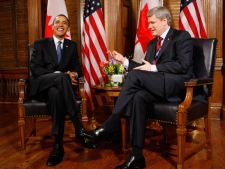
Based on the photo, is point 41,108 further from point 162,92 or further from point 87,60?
point 87,60

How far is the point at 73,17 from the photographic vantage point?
182 inches

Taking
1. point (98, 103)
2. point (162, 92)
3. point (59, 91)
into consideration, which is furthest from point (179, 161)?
point (98, 103)

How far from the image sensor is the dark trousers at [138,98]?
204 cm

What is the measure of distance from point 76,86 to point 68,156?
0.74m

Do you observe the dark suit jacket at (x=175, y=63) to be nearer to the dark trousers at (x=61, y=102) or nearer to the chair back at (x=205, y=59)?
the chair back at (x=205, y=59)

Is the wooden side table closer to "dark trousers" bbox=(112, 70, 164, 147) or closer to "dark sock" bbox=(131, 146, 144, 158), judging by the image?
"dark trousers" bbox=(112, 70, 164, 147)

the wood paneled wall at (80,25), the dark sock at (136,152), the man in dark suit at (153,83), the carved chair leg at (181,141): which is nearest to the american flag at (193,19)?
the wood paneled wall at (80,25)

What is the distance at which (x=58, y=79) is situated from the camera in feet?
7.84

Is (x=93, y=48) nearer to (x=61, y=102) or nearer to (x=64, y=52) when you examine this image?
(x=64, y=52)

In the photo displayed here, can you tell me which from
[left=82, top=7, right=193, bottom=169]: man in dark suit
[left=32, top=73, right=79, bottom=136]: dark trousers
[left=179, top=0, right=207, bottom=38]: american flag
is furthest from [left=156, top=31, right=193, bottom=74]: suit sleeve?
[left=179, top=0, right=207, bottom=38]: american flag

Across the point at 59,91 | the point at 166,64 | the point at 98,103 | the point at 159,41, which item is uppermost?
the point at 159,41

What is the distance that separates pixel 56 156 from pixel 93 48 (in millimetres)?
1931

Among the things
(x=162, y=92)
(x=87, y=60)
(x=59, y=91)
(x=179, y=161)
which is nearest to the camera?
(x=179, y=161)

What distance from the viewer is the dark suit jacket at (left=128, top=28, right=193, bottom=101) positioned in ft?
7.24
